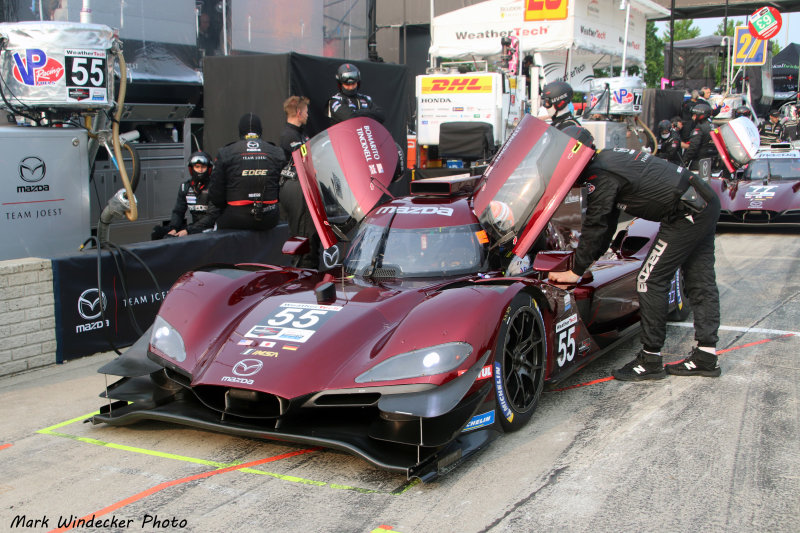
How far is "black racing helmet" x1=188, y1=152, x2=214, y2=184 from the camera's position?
877 centimetres

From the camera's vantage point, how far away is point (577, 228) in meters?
8.98

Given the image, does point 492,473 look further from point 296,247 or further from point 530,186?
point 296,247

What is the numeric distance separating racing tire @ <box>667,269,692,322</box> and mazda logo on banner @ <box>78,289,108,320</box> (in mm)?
5101

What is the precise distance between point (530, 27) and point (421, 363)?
16.2 m

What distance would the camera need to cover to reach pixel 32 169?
7926mm

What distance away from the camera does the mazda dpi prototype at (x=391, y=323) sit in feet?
13.5

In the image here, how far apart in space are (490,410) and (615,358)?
2453 millimetres

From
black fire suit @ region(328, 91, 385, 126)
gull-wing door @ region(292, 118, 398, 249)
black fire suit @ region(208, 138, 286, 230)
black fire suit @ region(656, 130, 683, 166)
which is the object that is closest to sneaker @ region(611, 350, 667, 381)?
gull-wing door @ region(292, 118, 398, 249)

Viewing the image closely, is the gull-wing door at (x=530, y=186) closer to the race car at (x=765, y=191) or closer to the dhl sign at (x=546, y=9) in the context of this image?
the race car at (x=765, y=191)

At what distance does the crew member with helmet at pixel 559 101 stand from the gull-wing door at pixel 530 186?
206cm

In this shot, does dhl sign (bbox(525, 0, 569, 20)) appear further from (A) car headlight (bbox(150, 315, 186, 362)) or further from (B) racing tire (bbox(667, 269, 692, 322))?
(A) car headlight (bbox(150, 315, 186, 362))

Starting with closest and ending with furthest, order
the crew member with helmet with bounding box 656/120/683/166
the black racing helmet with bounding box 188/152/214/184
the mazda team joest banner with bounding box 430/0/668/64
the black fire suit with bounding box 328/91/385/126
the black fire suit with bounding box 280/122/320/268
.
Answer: the black fire suit with bounding box 280/122/320/268 < the black racing helmet with bounding box 188/152/214/184 < the black fire suit with bounding box 328/91/385/126 < the mazda team joest banner with bounding box 430/0/668/64 < the crew member with helmet with bounding box 656/120/683/166

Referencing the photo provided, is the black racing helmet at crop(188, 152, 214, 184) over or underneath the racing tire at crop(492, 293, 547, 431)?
over

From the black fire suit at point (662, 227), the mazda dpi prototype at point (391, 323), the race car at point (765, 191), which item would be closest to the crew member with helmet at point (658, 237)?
the black fire suit at point (662, 227)
